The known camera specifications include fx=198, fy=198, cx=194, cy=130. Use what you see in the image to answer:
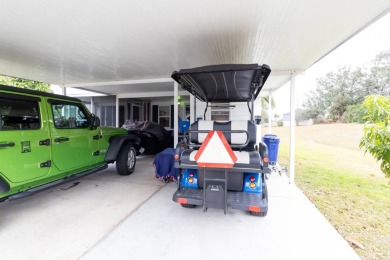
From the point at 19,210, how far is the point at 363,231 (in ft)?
17.4

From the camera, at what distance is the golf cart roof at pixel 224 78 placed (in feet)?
8.47

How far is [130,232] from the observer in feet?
8.14

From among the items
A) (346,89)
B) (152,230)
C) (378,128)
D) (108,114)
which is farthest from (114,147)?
(346,89)

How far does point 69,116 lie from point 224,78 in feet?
9.31

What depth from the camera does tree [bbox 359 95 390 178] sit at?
9.09 feet

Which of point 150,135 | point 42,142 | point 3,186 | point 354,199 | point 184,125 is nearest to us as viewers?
point 3,186


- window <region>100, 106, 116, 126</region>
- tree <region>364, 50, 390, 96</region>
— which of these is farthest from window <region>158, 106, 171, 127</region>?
tree <region>364, 50, 390, 96</region>

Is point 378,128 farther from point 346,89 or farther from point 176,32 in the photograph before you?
point 346,89

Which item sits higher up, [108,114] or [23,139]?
[108,114]

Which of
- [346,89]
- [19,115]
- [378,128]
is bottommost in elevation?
[378,128]

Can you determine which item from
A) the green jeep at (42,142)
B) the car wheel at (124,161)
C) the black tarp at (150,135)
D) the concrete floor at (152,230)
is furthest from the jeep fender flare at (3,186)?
the black tarp at (150,135)

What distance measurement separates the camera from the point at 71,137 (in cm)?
349

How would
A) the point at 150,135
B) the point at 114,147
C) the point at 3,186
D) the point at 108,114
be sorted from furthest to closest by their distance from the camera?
the point at 108,114 → the point at 150,135 → the point at 114,147 → the point at 3,186

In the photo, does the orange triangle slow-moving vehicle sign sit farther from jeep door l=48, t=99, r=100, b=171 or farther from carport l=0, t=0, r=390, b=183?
jeep door l=48, t=99, r=100, b=171
